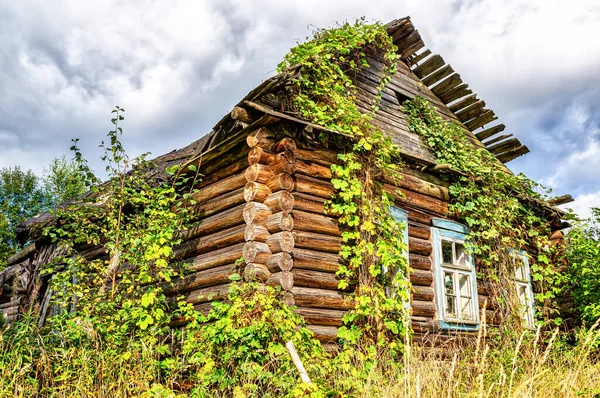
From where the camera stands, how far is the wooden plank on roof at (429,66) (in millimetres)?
11139

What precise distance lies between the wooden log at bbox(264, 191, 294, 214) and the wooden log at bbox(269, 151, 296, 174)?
0.30m

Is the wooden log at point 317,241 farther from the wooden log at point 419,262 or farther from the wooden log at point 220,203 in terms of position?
the wooden log at point 419,262

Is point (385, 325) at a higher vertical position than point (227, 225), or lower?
lower

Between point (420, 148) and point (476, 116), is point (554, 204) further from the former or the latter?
point (420, 148)

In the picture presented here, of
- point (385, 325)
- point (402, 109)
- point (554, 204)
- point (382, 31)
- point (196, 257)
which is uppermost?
point (382, 31)

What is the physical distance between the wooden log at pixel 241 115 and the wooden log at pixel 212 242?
138 cm

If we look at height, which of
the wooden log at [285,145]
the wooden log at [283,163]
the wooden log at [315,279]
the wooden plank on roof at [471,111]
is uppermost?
the wooden plank on roof at [471,111]

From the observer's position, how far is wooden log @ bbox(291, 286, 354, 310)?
607 centimetres

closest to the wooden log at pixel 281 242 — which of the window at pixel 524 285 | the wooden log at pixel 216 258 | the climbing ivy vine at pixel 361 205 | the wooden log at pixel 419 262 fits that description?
the wooden log at pixel 216 258

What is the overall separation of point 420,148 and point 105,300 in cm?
580

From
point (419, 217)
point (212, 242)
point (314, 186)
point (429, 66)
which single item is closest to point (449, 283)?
point (419, 217)

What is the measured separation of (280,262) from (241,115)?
197 cm

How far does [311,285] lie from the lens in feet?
20.5

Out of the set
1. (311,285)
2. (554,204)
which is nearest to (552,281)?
(554,204)
